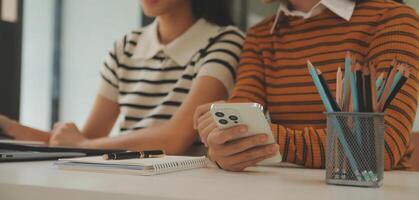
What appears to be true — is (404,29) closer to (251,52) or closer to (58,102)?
(251,52)

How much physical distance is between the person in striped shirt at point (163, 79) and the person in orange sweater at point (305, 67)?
142 millimetres

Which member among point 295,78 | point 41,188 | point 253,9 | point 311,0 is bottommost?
point 41,188

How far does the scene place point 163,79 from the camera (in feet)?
5.24

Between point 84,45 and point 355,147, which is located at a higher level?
point 84,45

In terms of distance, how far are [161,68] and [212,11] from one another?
244 millimetres

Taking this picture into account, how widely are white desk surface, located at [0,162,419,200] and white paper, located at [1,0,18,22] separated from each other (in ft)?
6.59

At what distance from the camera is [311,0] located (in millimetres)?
1311

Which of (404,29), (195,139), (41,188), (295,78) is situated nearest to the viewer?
(41,188)

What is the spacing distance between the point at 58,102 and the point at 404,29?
2589 mm

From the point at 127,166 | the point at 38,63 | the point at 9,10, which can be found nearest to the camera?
the point at 127,166

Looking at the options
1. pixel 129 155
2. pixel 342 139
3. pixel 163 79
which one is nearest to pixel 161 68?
pixel 163 79

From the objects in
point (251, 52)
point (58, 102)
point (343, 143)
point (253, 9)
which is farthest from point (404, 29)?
point (58, 102)

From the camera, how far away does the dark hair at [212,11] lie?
5.48 ft

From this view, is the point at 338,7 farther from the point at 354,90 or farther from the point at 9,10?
the point at 9,10
